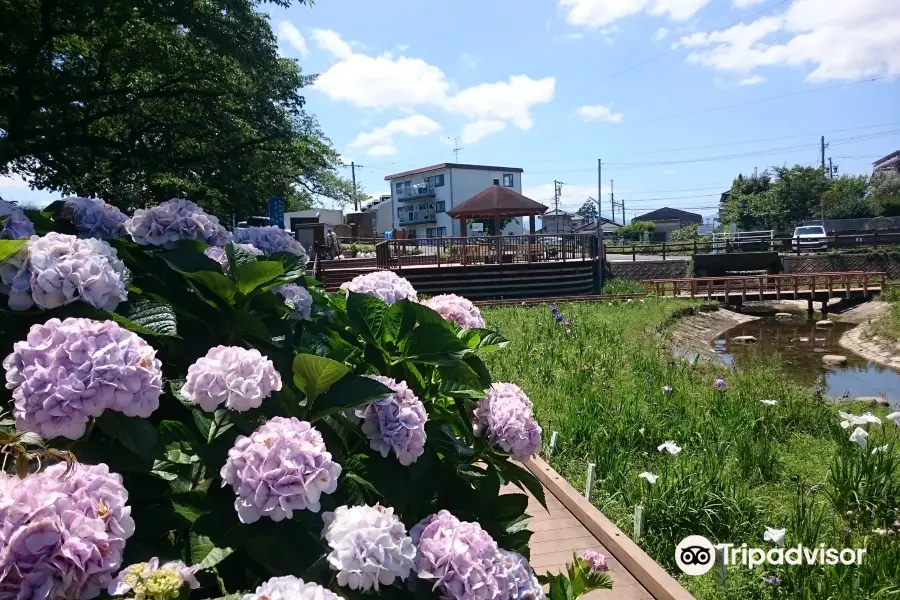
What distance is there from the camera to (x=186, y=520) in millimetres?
1327

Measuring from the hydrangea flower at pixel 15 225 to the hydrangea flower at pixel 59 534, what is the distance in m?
0.95

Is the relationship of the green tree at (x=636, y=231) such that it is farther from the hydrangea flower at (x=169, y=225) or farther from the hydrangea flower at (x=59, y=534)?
the hydrangea flower at (x=59, y=534)

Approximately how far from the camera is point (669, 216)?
80.2 m

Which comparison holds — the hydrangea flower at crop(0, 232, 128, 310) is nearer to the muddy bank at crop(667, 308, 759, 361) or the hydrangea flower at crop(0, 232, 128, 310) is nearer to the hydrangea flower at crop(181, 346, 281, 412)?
Answer: the hydrangea flower at crop(181, 346, 281, 412)

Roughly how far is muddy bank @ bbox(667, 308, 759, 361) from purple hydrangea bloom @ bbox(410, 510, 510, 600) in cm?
1156

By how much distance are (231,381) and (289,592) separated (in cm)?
46

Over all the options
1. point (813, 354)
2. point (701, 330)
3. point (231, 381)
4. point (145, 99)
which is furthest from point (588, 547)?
point (701, 330)

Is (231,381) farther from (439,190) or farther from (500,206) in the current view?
(439,190)

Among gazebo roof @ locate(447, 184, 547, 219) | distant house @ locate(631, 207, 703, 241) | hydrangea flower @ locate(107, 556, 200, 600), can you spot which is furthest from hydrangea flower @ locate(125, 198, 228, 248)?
distant house @ locate(631, 207, 703, 241)

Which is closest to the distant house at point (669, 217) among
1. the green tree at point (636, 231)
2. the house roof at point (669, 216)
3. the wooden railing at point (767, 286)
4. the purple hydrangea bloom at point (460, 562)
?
the house roof at point (669, 216)

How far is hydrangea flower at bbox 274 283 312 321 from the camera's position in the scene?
1911mm

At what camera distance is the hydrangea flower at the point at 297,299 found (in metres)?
1.91

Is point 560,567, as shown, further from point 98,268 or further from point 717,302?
point 717,302

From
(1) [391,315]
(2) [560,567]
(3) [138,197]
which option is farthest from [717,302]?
(1) [391,315]
